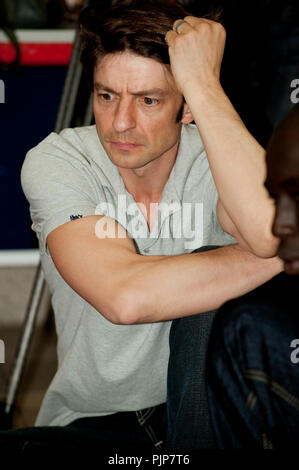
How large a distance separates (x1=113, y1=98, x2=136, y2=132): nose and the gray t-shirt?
4.5 inches

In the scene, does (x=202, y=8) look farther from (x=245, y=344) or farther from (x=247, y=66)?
(x=245, y=344)

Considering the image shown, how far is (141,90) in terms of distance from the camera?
3.80ft

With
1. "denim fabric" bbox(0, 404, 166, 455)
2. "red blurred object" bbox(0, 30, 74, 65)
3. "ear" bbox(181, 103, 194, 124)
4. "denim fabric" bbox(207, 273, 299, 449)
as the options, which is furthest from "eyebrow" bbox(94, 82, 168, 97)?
"red blurred object" bbox(0, 30, 74, 65)

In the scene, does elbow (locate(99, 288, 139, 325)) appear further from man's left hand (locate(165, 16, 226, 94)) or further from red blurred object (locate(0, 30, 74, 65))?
red blurred object (locate(0, 30, 74, 65))

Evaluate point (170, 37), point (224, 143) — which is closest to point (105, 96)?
point (170, 37)

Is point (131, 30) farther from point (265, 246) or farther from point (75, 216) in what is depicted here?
point (265, 246)

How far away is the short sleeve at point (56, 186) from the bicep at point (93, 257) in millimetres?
27

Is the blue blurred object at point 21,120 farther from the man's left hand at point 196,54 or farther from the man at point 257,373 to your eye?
the man at point 257,373

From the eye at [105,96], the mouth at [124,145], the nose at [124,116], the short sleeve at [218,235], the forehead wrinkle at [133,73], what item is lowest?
the short sleeve at [218,235]

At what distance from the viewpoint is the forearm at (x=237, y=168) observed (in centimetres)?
95

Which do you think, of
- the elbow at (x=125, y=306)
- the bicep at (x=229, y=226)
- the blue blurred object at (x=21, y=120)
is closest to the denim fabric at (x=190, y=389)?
the bicep at (x=229, y=226)

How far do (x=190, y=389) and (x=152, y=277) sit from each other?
0.23m

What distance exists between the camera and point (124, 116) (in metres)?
1.14
